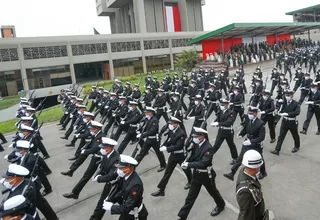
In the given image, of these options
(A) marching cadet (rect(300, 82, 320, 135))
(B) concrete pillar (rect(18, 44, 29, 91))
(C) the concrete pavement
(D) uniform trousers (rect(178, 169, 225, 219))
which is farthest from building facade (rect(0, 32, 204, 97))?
(D) uniform trousers (rect(178, 169, 225, 219))

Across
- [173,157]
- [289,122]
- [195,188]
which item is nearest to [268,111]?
[289,122]

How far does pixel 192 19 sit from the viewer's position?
56.2 meters

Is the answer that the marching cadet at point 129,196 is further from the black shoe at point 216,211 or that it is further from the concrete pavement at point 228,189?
the black shoe at point 216,211

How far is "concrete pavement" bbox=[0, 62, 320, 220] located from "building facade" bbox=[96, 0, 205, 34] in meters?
44.8

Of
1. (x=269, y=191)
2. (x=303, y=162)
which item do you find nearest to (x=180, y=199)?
(x=269, y=191)

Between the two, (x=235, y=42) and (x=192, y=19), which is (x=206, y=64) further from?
(x=192, y=19)

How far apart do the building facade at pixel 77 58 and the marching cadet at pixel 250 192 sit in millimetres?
33217

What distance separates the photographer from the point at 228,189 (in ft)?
19.2

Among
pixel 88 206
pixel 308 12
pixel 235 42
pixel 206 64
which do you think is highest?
pixel 308 12

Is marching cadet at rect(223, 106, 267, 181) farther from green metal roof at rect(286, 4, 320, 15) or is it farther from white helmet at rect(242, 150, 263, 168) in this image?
green metal roof at rect(286, 4, 320, 15)

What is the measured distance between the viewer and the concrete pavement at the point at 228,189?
498 cm

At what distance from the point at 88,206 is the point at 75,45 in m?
32.8

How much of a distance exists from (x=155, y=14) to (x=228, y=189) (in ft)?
165

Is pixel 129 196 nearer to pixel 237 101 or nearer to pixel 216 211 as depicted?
pixel 216 211
